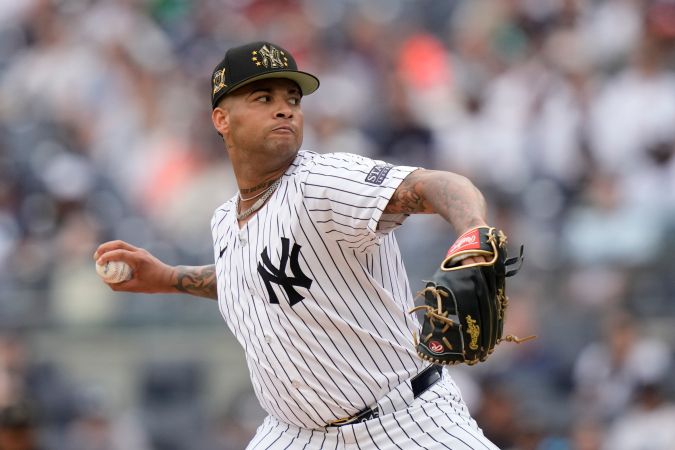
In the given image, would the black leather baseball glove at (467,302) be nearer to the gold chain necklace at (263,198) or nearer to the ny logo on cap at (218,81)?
the gold chain necklace at (263,198)

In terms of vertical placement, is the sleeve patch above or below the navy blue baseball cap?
below

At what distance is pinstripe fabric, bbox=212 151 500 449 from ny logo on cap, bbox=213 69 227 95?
1.38ft

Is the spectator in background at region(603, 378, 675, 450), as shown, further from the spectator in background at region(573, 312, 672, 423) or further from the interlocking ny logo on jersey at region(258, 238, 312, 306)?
the interlocking ny logo on jersey at region(258, 238, 312, 306)

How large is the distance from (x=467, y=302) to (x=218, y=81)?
5.49 ft

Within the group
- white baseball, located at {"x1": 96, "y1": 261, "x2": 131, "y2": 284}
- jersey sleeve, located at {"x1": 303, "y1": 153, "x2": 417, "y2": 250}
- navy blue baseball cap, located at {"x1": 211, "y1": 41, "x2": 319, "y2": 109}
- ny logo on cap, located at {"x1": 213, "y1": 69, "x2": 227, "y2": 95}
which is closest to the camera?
jersey sleeve, located at {"x1": 303, "y1": 153, "x2": 417, "y2": 250}

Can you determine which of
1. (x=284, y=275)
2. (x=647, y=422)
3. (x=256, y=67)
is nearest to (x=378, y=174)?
(x=284, y=275)

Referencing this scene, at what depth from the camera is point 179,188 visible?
402 inches

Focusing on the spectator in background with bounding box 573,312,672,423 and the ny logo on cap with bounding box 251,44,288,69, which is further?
the spectator in background with bounding box 573,312,672,423

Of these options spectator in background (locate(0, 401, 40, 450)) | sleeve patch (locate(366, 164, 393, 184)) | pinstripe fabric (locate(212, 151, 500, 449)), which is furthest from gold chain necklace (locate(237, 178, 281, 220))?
spectator in background (locate(0, 401, 40, 450))

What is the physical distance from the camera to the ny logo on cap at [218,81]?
4.50 meters

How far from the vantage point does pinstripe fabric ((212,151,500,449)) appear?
410cm

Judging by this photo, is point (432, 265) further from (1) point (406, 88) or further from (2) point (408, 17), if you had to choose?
(2) point (408, 17)

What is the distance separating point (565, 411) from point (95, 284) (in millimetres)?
3750

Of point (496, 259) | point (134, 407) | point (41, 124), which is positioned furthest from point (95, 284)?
point (496, 259)
